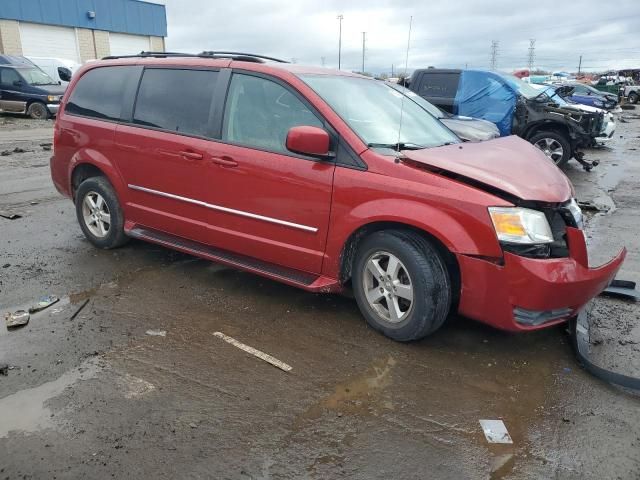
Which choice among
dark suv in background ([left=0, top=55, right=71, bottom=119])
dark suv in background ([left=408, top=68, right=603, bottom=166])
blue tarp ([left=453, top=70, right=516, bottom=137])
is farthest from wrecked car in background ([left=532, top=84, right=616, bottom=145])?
dark suv in background ([left=0, top=55, right=71, bottom=119])

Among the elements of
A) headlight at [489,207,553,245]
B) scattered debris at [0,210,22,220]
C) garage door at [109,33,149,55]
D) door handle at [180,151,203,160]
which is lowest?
scattered debris at [0,210,22,220]

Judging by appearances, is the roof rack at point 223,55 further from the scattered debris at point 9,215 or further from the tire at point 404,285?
the scattered debris at point 9,215

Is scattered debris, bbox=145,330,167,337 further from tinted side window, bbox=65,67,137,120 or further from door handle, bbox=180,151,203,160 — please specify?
tinted side window, bbox=65,67,137,120

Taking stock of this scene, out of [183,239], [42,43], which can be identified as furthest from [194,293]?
[42,43]

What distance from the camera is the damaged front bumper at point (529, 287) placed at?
118 inches

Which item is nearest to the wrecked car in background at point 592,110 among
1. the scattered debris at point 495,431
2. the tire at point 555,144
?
the tire at point 555,144

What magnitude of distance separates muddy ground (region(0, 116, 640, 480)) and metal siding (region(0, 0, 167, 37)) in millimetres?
33733

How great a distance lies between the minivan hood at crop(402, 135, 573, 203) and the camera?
10.4 feet

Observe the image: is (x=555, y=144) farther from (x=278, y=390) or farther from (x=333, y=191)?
(x=278, y=390)

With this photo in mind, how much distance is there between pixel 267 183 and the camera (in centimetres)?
379

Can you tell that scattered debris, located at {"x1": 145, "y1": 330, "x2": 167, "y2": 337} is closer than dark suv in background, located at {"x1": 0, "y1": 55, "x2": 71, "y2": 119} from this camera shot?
Yes

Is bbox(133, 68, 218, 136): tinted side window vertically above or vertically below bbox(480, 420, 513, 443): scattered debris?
above

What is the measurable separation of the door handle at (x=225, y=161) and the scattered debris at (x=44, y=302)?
1.69m

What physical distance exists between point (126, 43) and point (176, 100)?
39.4 m
